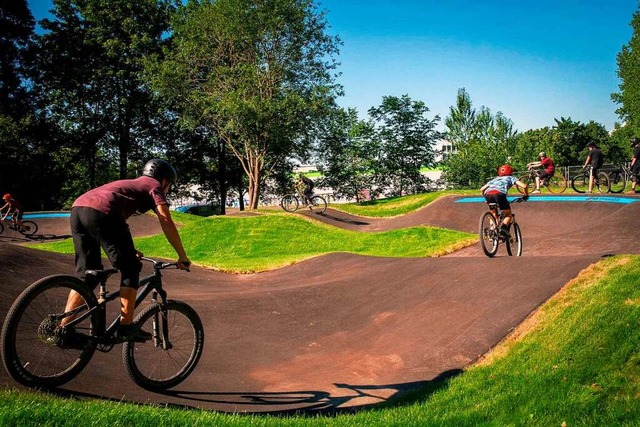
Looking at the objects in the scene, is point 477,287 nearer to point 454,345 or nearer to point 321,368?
point 454,345

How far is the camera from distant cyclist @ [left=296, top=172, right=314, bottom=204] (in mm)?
27297

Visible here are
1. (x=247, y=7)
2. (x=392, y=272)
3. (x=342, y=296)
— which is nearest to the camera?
(x=342, y=296)

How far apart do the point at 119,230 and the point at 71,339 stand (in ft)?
3.58

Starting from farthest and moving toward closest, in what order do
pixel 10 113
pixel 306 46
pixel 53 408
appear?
1. pixel 10 113
2. pixel 306 46
3. pixel 53 408

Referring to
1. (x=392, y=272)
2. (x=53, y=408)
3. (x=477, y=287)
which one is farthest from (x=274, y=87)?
(x=53, y=408)

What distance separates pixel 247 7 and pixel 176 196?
23.8 meters

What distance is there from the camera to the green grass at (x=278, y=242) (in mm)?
17769

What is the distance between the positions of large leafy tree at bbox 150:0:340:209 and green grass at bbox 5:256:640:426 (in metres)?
28.9

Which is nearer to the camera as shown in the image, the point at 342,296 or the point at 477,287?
the point at 477,287

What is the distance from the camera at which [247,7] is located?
1330 inches

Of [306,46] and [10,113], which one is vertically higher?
[306,46]

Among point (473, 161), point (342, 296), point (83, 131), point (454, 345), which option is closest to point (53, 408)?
point (454, 345)

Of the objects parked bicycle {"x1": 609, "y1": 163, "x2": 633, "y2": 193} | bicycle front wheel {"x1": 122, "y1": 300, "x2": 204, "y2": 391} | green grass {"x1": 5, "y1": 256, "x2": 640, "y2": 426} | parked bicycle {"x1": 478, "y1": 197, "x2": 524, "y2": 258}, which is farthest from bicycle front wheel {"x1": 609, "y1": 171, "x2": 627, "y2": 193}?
bicycle front wheel {"x1": 122, "y1": 300, "x2": 204, "y2": 391}

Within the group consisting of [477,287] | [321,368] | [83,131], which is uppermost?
[83,131]
